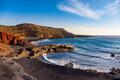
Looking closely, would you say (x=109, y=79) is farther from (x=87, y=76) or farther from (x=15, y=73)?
(x=15, y=73)

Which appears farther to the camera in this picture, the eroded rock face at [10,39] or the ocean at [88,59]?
the eroded rock face at [10,39]

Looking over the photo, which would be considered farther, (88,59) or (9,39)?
(9,39)

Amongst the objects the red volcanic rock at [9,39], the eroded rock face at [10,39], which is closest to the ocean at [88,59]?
the eroded rock face at [10,39]

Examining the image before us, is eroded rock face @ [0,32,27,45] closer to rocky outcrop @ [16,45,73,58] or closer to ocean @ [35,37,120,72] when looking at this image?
rocky outcrop @ [16,45,73,58]

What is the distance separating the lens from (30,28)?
16675cm

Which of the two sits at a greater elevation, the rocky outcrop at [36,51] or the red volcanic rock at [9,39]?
the red volcanic rock at [9,39]

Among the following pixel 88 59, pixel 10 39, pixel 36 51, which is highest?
pixel 10 39

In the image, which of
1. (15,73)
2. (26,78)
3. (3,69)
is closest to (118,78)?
(26,78)

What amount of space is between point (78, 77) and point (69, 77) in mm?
988

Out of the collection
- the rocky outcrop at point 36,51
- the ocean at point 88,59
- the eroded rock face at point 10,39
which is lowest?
the ocean at point 88,59

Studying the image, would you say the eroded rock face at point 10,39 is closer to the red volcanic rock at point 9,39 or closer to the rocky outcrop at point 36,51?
the red volcanic rock at point 9,39

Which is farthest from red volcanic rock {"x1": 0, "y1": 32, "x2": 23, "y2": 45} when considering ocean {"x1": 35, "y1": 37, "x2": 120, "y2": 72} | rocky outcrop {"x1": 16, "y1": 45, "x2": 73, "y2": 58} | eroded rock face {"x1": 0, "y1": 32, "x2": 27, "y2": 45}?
ocean {"x1": 35, "y1": 37, "x2": 120, "y2": 72}

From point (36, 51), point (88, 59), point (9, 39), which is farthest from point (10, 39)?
point (88, 59)

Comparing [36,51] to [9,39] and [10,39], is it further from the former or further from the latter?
[10,39]
